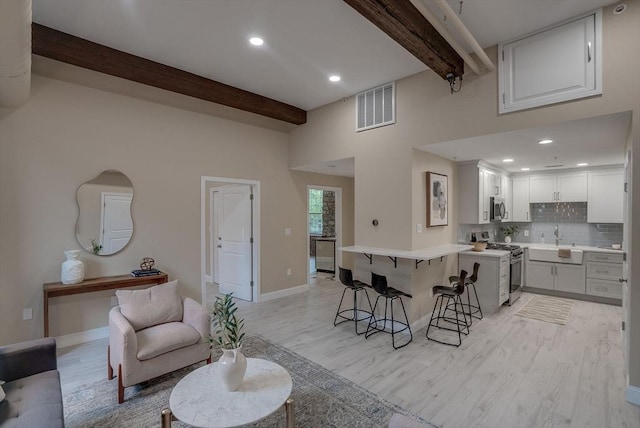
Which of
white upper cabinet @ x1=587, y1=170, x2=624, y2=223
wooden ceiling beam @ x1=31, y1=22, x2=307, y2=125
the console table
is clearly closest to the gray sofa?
the console table

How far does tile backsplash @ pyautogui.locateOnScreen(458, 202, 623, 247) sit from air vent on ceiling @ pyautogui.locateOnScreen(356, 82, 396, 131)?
2390 millimetres

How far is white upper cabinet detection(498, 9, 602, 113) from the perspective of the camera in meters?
2.79

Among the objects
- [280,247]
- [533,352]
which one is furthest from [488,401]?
[280,247]

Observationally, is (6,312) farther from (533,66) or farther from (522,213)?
(522,213)

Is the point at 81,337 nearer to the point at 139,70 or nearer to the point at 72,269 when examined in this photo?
the point at 72,269

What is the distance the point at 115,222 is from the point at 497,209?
243 inches

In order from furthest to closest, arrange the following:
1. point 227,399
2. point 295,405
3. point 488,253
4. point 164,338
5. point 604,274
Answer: point 604,274 → point 488,253 → point 164,338 → point 295,405 → point 227,399

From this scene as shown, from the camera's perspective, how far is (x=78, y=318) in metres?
3.74

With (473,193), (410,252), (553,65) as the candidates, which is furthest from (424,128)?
(473,193)

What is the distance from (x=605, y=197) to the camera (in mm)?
5500

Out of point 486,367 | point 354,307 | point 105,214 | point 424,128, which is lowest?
point 486,367

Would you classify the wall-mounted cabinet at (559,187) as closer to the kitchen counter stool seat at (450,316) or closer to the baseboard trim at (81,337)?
the kitchen counter stool seat at (450,316)

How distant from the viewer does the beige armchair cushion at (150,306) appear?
291 cm

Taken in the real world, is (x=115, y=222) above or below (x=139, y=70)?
below
